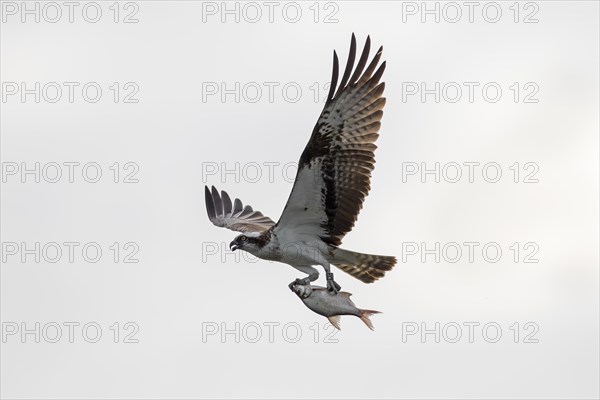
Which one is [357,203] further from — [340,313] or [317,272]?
[340,313]

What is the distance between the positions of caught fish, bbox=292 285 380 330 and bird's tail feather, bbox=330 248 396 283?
2.19 meters

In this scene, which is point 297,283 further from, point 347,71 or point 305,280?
point 347,71

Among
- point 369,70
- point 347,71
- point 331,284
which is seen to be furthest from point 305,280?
point 369,70

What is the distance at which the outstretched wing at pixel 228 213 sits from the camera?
20234mm

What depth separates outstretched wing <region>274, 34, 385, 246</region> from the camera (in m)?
15.8

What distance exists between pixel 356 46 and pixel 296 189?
1882mm

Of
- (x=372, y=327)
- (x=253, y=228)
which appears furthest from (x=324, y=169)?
(x=253, y=228)

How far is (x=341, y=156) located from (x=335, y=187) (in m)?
0.40

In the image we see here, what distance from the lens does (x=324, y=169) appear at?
52.3 feet

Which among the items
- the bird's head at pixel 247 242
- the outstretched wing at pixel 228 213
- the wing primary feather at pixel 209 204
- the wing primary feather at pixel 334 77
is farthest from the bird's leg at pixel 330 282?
the wing primary feather at pixel 209 204

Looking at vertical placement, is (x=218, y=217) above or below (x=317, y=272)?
above

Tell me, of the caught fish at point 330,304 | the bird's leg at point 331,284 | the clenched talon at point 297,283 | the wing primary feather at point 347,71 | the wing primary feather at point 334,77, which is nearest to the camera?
the caught fish at point 330,304

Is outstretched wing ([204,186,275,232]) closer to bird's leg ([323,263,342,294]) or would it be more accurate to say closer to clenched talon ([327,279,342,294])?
bird's leg ([323,263,342,294])

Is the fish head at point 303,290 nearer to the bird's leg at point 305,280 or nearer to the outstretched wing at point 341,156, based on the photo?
the bird's leg at point 305,280
